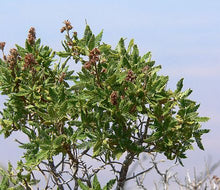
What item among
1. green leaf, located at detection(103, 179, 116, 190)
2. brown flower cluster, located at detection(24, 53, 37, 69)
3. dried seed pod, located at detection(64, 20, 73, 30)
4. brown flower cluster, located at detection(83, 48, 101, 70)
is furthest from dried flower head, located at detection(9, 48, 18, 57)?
green leaf, located at detection(103, 179, 116, 190)

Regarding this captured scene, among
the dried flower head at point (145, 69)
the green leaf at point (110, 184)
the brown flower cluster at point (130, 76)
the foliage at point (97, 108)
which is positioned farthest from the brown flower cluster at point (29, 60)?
the green leaf at point (110, 184)

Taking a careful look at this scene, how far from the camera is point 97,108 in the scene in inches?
211

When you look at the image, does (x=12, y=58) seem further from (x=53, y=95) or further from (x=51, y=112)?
(x=51, y=112)

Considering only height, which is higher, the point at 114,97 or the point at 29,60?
the point at 29,60

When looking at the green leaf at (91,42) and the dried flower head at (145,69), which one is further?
the green leaf at (91,42)

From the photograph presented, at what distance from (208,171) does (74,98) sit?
69.0 inches

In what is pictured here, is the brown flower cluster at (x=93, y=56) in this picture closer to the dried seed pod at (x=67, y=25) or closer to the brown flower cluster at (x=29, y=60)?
the brown flower cluster at (x=29, y=60)

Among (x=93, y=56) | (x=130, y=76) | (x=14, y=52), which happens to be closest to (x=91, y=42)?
(x=93, y=56)

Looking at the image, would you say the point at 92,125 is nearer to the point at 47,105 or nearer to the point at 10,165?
the point at 47,105

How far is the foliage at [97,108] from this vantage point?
5258 millimetres

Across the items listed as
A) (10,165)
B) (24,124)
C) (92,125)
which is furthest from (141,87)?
(10,165)

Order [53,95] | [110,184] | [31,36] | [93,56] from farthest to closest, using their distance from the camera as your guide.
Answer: [31,36] < [110,184] < [53,95] < [93,56]

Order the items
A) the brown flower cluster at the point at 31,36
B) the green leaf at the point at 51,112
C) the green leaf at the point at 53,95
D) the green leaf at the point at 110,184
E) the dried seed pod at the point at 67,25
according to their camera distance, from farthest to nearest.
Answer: the brown flower cluster at the point at 31,36 → the dried seed pod at the point at 67,25 → the green leaf at the point at 110,184 → the green leaf at the point at 53,95 → the green leaf at the point at 51,112

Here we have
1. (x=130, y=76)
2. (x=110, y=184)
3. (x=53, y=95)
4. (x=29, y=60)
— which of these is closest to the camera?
(x=130, y=76)
